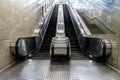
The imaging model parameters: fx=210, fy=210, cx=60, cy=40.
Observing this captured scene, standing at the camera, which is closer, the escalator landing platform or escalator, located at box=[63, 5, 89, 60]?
the escalator landing platform

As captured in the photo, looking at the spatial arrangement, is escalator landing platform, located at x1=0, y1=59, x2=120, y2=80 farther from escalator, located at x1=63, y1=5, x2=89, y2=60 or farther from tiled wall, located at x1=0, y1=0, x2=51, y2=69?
escalator, located at x1=63, y1=5, x2=89, y2=60

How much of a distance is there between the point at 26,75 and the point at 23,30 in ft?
9.89

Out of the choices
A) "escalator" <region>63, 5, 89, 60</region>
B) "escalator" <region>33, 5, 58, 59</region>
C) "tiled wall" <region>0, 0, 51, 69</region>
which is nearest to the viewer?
"tiled wall" <region>0, 0, 51, 69</region>

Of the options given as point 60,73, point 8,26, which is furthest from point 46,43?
point 60,73

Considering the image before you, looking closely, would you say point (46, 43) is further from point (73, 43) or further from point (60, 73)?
point (60, 73)

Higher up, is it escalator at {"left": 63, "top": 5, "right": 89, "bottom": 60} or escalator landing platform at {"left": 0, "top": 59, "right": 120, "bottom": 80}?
escalator at {"left": 63, "top": 5, "right": 89, "bottom": 60}

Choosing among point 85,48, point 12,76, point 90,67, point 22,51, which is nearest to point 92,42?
point 85,48

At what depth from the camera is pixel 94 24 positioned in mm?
9570

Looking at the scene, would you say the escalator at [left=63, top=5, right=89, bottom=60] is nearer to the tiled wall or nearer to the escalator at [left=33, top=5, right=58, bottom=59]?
the escalator at [left=33, top=5, right=58, bottom=59]

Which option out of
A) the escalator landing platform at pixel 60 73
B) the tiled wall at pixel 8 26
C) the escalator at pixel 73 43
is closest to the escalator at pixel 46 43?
the escalator at pixel 73 43

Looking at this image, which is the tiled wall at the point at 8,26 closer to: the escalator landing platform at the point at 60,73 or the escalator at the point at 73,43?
the escalator landing platform at the point at 60,73

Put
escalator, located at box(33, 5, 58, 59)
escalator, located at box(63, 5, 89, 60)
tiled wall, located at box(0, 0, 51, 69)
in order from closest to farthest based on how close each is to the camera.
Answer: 1. tiled wall, located at box(0, 0, 51, 69)
2. escalator, located at box(63, 5, 89, 60)
3. escalator, located at box(33, 5, 58, 59)

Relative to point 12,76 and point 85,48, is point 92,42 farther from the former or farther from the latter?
point 12,76

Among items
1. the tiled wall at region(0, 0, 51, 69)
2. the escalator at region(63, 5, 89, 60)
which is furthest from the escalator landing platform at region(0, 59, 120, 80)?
the escalator at region(63, 5, 89, 60)
